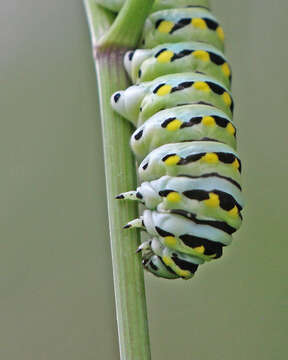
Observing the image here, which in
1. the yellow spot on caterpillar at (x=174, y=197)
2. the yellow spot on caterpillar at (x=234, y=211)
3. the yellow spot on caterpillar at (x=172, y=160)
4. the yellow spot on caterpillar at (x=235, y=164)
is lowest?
the yellow spot on caterpillar at (x=234, y=211)

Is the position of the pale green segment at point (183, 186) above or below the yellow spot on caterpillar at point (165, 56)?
below

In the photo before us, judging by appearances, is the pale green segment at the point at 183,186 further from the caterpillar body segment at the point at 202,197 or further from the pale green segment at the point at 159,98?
the pale green segment at the point at 159,98

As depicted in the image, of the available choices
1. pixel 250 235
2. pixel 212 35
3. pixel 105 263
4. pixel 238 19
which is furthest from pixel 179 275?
pixel 238 19

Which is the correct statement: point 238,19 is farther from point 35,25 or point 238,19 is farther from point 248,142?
point 35,25

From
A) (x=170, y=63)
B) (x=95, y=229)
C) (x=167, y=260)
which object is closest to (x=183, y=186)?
(x=167, y=260)

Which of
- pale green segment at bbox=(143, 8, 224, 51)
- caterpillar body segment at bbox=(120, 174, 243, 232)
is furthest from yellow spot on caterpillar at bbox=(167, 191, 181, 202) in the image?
pale green segment at bbox=(143, 8, 224, 51)

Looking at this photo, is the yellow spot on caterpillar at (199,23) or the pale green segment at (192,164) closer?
the pale green segment at (192,164)

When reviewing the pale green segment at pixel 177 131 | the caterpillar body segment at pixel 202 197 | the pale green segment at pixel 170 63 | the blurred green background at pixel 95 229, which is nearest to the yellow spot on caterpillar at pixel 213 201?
the caterpillar body segment at pixel 202 197
